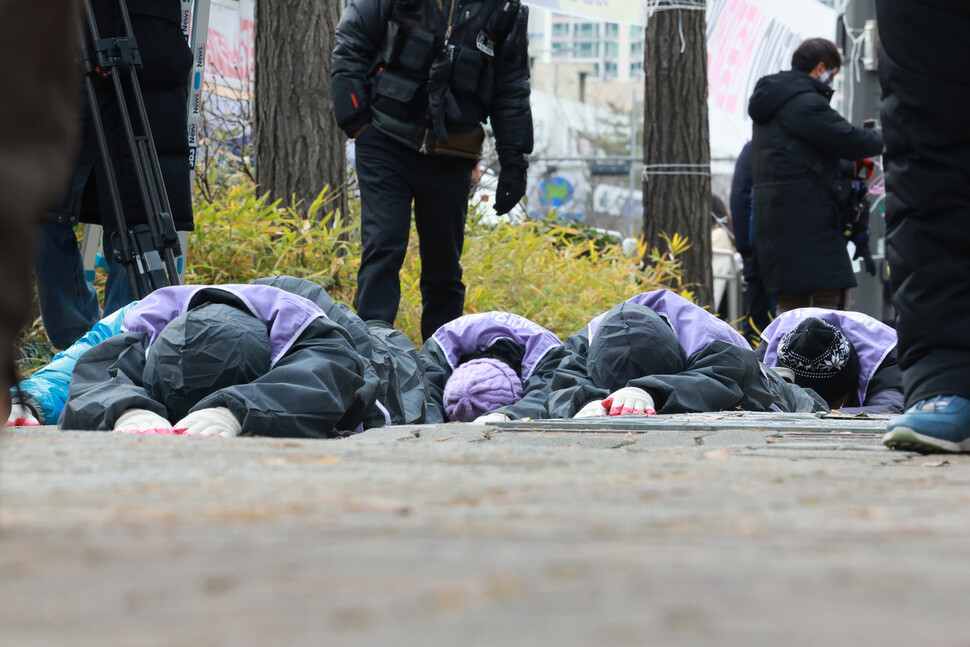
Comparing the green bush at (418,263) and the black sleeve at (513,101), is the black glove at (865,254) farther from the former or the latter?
the black sleeve at (513,101)

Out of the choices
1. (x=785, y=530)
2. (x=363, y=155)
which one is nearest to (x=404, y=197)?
(x=363, y=155)

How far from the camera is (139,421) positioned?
Answer: 10.7 ft

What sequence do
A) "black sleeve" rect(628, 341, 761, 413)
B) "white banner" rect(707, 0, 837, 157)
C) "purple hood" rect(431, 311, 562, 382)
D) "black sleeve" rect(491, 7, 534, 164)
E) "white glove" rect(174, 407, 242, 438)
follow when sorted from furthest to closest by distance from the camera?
"white banner" rect(707, 0, 837, 157) < "black sleeve" rect(491, 7, 534, 164) < "purple hood" rect(431, 311, 562, 382) < "black sleeve" rect(628, 341, 761, 413) < "white glove" rect(174, 407, 242, 438)

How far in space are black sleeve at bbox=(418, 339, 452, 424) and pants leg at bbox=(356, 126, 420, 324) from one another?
0.98 ft

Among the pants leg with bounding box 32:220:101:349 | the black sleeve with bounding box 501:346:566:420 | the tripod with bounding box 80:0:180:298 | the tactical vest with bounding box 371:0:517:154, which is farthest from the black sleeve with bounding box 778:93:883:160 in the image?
the pants leg with bounding box 32:220:101:349

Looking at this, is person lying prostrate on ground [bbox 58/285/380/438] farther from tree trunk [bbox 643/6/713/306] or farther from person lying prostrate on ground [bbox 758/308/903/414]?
tree trunk [bbox 643/6/713/306]

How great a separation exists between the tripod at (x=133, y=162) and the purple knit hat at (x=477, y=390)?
1143mm

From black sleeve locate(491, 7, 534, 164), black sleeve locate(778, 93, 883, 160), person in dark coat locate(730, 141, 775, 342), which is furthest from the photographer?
person in dark coat locate(730, 141, 775, 342)

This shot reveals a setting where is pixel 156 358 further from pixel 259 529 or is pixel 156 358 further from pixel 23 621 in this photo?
pixel 23 621

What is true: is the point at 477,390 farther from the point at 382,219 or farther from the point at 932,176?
the point at 932,176

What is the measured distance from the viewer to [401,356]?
466 cm

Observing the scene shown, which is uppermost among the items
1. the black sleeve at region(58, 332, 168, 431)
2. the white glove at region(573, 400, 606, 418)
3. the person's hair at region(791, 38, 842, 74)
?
the person's hair at region(791, 38, 842, 74)

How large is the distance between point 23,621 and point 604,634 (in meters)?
0.38

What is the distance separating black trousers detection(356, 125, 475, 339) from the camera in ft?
18.1
